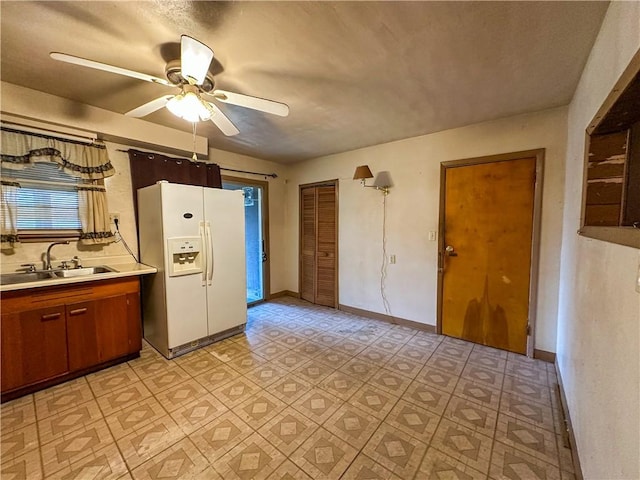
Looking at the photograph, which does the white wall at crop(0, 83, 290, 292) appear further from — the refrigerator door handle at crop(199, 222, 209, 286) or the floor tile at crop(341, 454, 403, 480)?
the floor tile at crop(341, 454, 403, 480)

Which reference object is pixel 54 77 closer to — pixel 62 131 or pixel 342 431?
pixel 62 131

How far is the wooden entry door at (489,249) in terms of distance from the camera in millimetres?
2635

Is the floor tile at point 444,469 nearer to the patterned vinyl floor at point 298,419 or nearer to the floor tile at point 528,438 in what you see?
the patterned vinyl floor at point 298,419

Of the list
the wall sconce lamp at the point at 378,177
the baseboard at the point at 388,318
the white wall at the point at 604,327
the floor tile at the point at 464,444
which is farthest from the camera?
the wall sconce lamp at the point at 378,177

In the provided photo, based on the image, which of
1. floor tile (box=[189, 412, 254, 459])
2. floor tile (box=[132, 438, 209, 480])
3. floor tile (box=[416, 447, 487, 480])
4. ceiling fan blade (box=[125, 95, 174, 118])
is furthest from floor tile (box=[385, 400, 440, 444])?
ceiling fan blade (box=[125, 95, 174, 118])

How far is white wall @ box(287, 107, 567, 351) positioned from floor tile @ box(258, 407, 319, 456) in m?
2.08

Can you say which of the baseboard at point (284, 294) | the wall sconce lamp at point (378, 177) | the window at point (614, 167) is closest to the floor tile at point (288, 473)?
the window at point (614, 167)

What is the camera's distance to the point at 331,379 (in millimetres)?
2277

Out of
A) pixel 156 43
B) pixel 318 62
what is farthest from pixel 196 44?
pixel 318 62

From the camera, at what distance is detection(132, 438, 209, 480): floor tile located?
1393mm

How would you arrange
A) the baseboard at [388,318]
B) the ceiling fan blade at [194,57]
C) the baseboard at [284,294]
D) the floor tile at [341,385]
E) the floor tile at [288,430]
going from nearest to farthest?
the ceiling fan blade at [194,57]
the floor tile at [288,430]
the floor tile at [341,385]
the baseboard at [388,318]
the baseboard at [284,294]

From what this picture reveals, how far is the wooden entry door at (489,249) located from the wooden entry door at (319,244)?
5.38ft

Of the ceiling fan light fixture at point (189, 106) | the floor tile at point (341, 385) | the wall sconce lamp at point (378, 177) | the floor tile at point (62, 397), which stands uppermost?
the ceiling fan light fixture at point (189, 106)

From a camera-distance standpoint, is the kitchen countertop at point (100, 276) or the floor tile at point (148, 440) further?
the kitchen countertop at point (100, 276)
